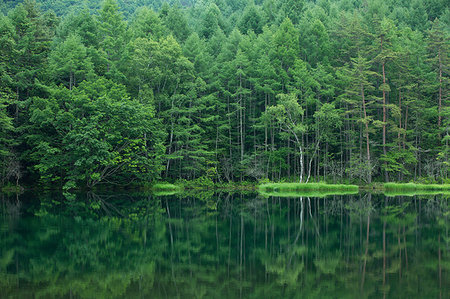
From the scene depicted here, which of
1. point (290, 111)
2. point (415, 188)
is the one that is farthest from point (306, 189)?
point (415, 188)

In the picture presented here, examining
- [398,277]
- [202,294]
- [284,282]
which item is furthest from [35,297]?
[398,277]

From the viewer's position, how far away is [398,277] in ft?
28.6

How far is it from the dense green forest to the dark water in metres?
18.3

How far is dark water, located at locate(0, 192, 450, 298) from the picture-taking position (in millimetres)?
7949

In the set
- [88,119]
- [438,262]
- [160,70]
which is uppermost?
[160,70]

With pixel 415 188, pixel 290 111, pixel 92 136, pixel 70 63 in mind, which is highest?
pixel 70 63

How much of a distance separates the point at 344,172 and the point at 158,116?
18.3m

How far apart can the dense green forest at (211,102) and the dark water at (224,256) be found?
18348 millimetres

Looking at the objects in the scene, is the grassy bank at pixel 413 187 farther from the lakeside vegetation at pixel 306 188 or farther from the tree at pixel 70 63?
the tree at pixel 70 63

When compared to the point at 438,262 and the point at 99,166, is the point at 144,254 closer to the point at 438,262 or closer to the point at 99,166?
the point at 438,262

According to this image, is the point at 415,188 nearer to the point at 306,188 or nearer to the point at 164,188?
the point at 306,188

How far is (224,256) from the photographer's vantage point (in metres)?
10.5

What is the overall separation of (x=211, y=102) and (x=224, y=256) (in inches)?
1345

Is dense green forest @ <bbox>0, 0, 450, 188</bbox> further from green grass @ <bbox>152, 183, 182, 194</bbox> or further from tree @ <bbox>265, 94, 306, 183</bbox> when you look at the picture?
green grass @ <bbox>152, 183, 182, 194</bbox>
